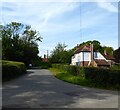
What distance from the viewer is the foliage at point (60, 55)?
96.6 metres

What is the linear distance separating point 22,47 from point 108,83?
2326 inches

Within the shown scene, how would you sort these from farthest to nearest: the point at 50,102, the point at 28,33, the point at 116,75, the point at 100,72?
the point at 28,33 < the point at 100,72 < the point at 116,75 < the point at 50,102

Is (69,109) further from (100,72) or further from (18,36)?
(18,36)

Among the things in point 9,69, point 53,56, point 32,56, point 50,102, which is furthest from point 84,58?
point 50,102

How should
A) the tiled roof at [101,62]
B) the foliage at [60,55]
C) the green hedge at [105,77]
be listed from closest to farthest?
the green hedge at [105,77] → the tiled roof at [101,62] → the foliage at [60,55]

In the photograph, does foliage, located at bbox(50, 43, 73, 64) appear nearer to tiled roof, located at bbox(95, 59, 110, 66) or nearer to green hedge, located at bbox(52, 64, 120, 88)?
tiled roof, located at bbox(95, 59, 110, 66)

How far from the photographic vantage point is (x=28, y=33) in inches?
3457

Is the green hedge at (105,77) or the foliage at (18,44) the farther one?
the foliage at (18,44)

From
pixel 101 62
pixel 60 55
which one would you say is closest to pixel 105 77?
pixel 101 62

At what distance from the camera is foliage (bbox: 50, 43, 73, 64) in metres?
96.6

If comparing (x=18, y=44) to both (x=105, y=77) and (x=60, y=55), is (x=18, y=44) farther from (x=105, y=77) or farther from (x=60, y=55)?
(x=105, y=77)

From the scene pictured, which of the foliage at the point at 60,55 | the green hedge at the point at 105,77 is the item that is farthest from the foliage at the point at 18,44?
the green hedge at the point at 105,77

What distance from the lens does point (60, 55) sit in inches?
3824

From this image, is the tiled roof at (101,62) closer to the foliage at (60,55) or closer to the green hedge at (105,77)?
the foliage at (60,55)
